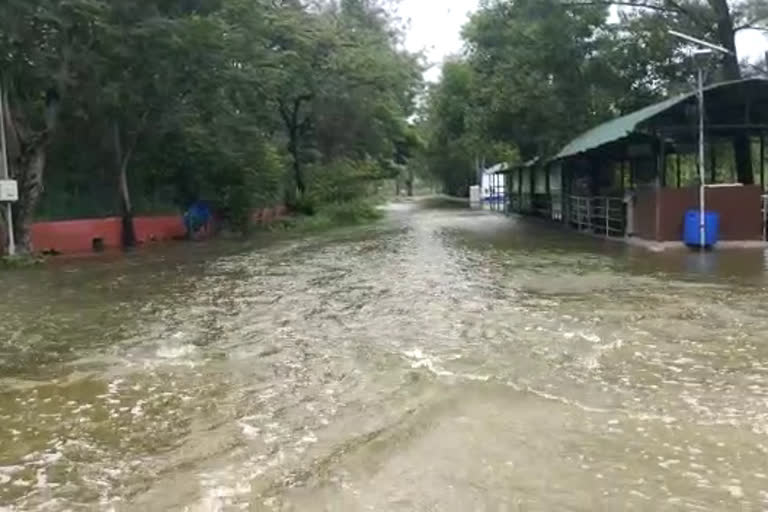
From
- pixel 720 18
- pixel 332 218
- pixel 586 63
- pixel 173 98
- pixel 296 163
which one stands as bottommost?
pixel 332 218

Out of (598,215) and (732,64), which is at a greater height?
(732,64)

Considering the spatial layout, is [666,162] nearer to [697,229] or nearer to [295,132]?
[697,229]

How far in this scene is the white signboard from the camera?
56.5 feet

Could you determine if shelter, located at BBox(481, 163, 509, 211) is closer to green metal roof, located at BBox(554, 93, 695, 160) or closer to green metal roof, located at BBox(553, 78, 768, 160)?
green metal roof, located at BBox(554, 93, 695, 160)

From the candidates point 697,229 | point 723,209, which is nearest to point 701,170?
point 697,229

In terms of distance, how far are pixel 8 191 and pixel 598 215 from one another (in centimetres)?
1450

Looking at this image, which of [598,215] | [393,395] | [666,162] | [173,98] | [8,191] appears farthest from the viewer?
[598,215]

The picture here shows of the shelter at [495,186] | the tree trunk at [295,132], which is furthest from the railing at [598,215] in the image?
the shelter at [495,186]

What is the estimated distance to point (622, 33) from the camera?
26.2 m

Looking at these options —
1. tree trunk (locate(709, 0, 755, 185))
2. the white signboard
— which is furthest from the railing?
the white signboard

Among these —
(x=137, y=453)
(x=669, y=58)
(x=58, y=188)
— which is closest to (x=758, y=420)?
(x=137, y=453)

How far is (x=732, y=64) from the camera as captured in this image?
78.0 feet

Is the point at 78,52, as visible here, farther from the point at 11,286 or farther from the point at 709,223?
the point at 709,223

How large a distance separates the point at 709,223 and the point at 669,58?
1073 centimetres
